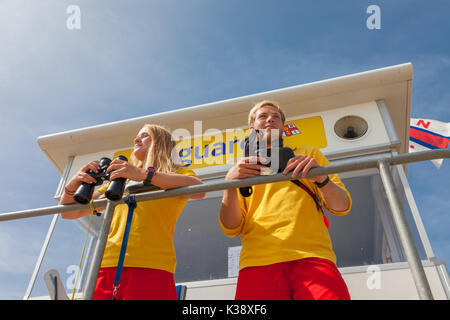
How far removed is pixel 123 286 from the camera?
4.60ft

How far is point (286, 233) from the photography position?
1.37 meters

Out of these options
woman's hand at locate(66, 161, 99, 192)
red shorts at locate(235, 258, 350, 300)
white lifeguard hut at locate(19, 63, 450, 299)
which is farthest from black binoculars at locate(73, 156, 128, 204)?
white lifeguard hut at locate(19, 63, 450, 299)

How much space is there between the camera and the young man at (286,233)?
4.11ft

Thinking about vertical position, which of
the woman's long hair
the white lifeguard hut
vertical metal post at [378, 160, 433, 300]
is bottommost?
vertical metal post at [378, 160, 433, 300]

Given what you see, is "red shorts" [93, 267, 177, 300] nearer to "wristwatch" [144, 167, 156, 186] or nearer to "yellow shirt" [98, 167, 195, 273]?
"yellow shirt" [98, 167, 195, 273]

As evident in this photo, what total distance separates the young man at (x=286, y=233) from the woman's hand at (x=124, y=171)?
39 cm

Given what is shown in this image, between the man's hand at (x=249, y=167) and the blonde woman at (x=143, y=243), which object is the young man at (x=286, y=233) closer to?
the man's hand at (x=249, y=167)

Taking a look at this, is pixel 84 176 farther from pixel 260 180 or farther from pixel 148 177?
pixel 260 180

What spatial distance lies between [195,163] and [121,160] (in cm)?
232

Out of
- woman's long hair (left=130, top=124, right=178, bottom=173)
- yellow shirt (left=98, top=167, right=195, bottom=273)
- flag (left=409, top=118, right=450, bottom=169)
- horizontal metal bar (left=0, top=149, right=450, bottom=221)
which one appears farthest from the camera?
flag (left=409, top=118, right=450, bottom=169)

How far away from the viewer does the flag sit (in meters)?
4.57

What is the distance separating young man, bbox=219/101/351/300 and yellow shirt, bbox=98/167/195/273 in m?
0.29

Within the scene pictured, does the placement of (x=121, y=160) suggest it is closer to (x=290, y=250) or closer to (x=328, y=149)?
(x=290, y=250)

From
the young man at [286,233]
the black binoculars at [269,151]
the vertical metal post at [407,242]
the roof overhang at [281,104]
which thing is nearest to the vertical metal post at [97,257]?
the young man at [286,233]
